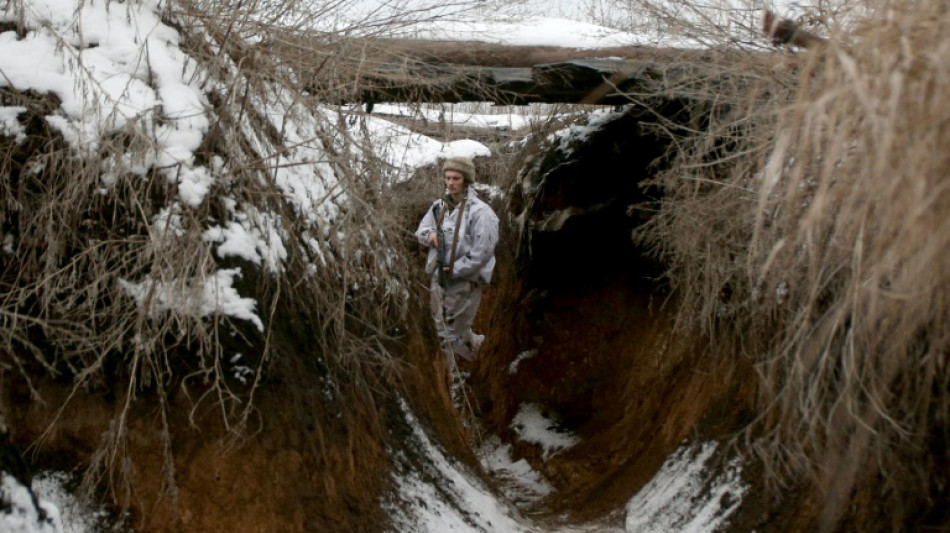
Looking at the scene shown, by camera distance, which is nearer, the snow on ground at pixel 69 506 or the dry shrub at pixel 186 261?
the snow on ground at pixel 69 506

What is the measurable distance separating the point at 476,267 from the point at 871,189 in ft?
17.1

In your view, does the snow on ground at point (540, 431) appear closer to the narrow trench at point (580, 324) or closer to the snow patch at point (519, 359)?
the narrow trench at point (580, 324)

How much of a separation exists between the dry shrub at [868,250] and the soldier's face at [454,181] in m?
3.38

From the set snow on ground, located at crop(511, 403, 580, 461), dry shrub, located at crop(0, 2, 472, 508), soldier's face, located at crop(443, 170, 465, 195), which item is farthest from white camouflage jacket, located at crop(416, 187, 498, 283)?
dry shrub, located at crop(0, 2, 472, 508)

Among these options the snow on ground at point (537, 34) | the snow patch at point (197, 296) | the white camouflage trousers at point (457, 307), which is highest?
the snow on ground at point (537, 34)

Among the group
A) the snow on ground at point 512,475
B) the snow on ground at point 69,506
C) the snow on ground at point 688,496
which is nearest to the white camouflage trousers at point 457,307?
the snow on ground at point 512,475

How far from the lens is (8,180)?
4.52 meters

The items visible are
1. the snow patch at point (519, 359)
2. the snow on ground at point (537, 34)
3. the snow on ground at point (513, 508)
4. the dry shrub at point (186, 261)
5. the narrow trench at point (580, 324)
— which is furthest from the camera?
the snow patch at point (519, 359)

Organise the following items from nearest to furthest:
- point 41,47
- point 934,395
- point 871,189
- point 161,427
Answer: point 871,189, point 934,395, point 161,427, point 41,47

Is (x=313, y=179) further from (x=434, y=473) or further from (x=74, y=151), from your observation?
(x=434, y=473)

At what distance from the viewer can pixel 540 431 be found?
10.7m

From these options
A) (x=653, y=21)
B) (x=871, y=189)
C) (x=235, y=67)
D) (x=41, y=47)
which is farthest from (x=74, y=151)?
(x=653, y=21)

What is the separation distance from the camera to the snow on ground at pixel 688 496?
5.73 meters

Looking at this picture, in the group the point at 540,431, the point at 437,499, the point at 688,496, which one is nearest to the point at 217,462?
the point at 437,499
